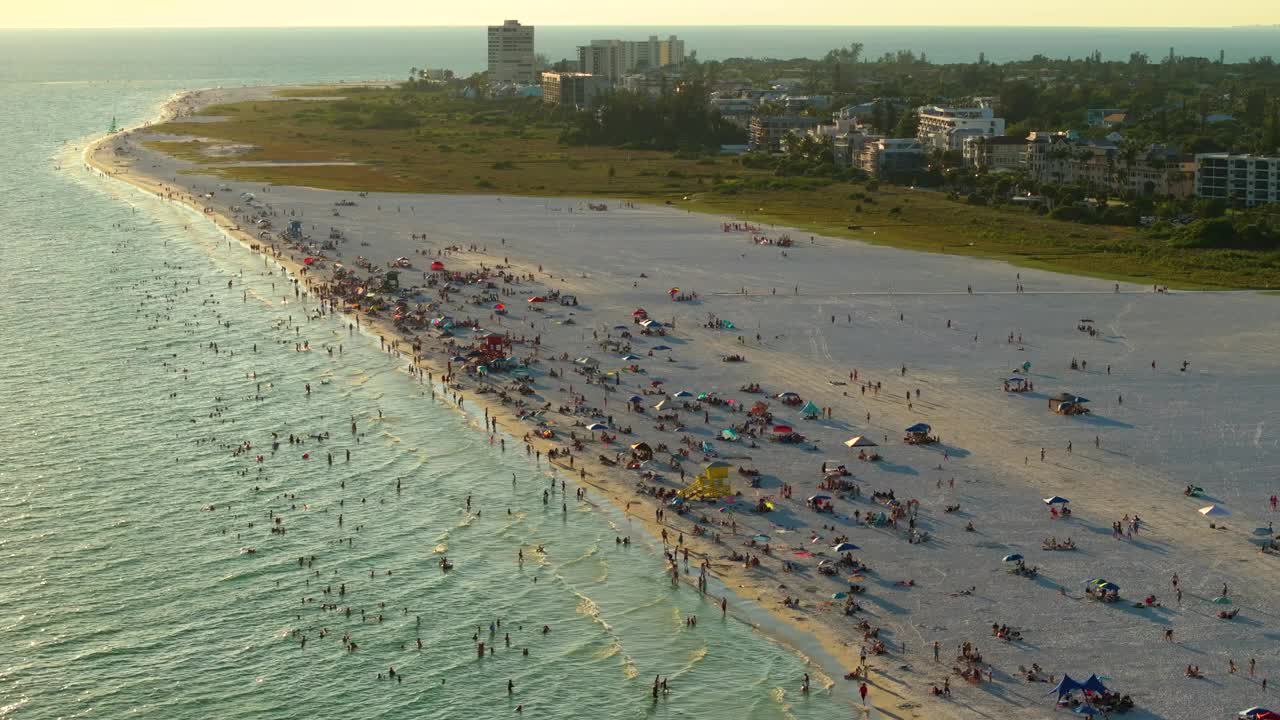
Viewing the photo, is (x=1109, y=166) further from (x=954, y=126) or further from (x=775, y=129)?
(x=775, y=129)

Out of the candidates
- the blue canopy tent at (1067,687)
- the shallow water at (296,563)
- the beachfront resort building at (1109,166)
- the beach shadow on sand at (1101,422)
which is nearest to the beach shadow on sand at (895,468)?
the beach shadow on sand at (1101,422)

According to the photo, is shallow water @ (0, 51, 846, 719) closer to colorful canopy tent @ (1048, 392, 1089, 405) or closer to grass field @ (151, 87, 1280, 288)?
colorful canopy tent @ (1048, 392, 1089, 405)

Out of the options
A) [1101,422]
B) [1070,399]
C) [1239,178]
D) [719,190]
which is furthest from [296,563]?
[1239,178]

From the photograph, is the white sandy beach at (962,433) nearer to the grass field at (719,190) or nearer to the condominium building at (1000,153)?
the grass field at (719,190)

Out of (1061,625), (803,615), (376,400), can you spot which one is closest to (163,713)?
(803,615)

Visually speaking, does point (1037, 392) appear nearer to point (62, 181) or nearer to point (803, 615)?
point (803, 615)
